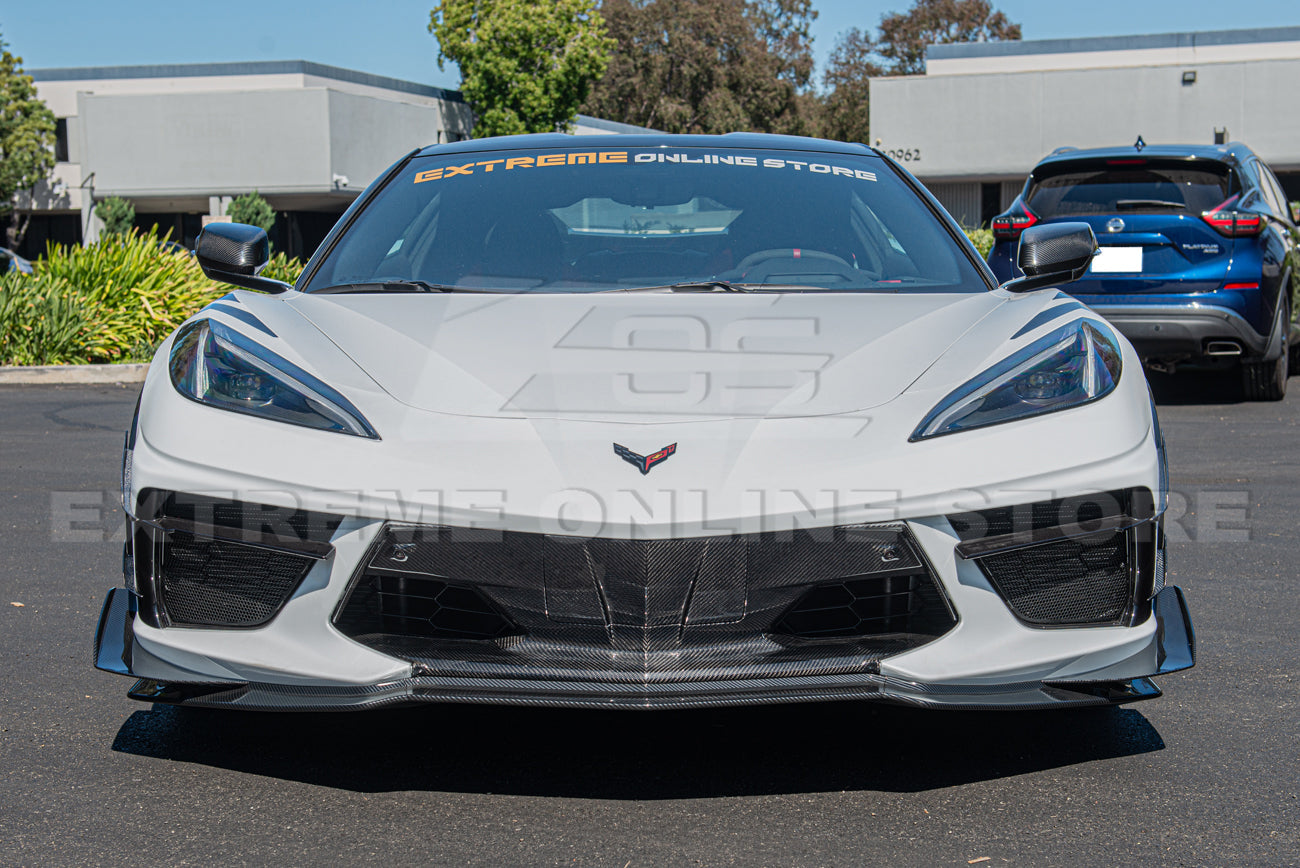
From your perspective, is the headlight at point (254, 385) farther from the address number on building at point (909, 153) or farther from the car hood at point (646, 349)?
the address number on building at point (909, 153)

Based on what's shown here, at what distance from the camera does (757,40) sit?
6272 cm

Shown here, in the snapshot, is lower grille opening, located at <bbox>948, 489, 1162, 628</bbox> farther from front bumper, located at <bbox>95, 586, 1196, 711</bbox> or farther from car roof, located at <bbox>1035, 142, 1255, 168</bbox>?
car roof, located at <bbox>1035, 142, 1255, 168</bbox>

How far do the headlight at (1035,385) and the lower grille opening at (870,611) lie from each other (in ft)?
0.92

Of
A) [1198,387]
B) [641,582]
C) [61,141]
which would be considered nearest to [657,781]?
[641,582]

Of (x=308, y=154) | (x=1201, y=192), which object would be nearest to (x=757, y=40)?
(x=308, y=154)

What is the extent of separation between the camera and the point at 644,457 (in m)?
2.60

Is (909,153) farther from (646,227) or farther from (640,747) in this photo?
(640,747)

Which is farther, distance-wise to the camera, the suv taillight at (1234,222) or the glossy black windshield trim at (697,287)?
the suv taillight at (1234,222)

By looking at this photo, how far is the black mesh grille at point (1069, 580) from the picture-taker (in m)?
2.65

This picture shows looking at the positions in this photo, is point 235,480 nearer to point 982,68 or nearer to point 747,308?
point 747,308

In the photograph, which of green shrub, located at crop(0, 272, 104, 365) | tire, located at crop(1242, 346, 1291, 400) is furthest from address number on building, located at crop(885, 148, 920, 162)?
tire, located at crop(1242, 346, 1291, 400)

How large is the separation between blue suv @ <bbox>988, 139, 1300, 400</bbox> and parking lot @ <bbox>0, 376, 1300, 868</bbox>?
216 inches

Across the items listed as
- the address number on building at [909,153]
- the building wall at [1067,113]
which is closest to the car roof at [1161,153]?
the building wall at [1067,113]

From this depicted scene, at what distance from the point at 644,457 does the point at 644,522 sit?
0.14 metres
